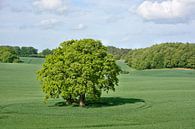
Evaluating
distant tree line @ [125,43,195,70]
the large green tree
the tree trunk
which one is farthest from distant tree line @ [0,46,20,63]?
the tree trunk

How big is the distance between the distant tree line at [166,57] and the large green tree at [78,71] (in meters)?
94.0

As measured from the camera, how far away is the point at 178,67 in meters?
131

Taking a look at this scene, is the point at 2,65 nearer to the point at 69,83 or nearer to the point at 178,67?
the point at 178,67

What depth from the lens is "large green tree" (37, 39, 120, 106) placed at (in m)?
37.1

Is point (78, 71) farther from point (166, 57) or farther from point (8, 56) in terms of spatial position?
point (8, 56)

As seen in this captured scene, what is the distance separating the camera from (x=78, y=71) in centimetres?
3744

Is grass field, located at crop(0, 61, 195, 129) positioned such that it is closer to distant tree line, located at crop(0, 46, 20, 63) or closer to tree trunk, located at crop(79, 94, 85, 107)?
tree trunk, located at crop(79, 94, 85, 107)

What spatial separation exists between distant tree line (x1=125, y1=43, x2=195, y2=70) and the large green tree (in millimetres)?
94011

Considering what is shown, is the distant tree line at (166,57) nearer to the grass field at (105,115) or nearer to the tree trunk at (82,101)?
the grass field at (105,115)

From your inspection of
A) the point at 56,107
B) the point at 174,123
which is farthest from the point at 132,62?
the point at 174,123

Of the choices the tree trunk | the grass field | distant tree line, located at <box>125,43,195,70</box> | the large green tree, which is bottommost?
the grass field

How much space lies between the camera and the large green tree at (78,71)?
122 feet

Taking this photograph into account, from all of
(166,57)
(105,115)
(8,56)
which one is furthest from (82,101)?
(8,56)

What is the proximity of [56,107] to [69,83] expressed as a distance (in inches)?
108
